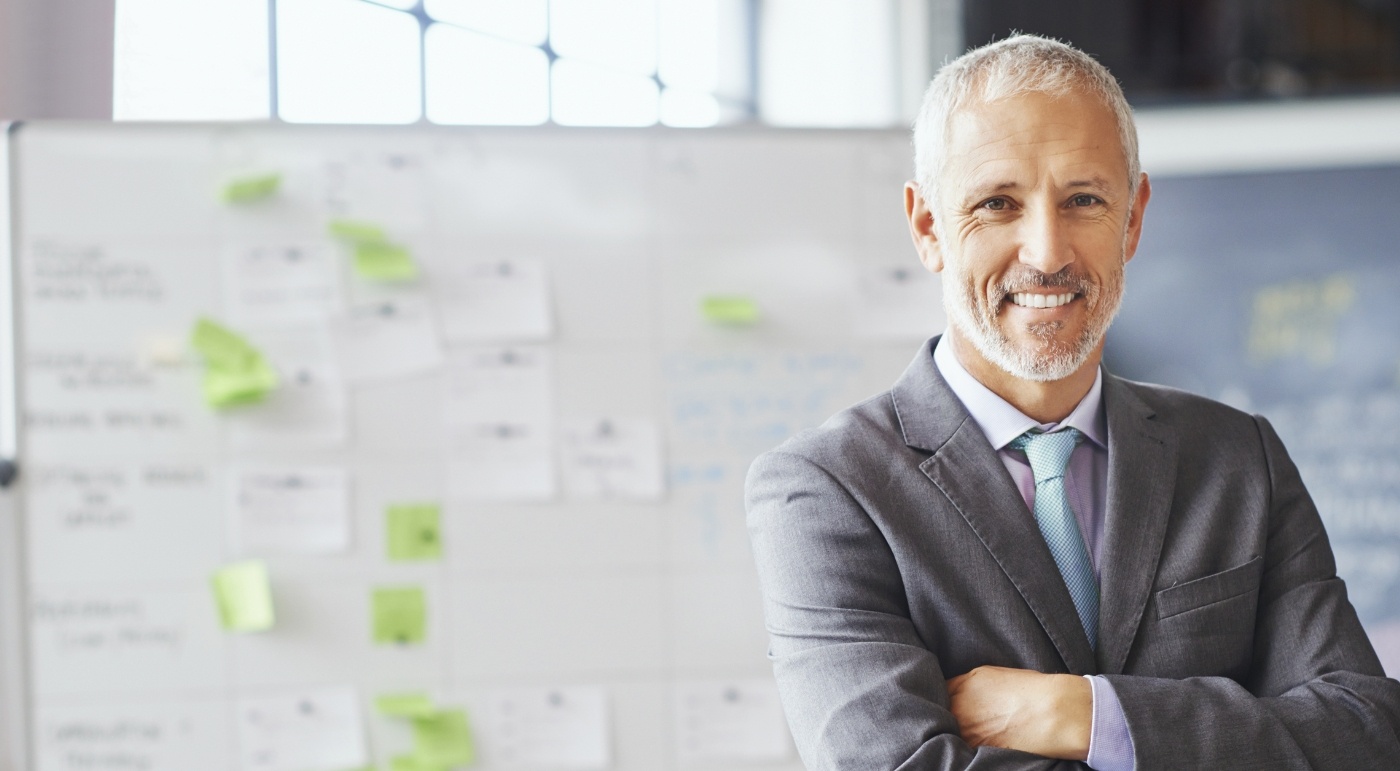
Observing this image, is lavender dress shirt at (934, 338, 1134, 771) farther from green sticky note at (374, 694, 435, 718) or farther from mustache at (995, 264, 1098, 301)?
green sticky note at (374, 694, 435, 718)

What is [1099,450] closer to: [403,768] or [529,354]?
[529,354]

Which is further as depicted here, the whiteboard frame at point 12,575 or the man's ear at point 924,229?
the whiteboard frame at point 12,575

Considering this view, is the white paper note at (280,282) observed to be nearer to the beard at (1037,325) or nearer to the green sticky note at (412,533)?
the green sticky note at (412,533)

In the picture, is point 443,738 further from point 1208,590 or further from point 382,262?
point 1208,590

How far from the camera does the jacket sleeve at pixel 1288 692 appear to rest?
1131 millimetres

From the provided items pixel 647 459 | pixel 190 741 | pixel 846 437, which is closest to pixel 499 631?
pixel 647 459

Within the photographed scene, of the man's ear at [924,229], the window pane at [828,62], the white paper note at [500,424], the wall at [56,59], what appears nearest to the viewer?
the man's ear at [924,229]

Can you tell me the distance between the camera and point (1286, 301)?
11.2 ft

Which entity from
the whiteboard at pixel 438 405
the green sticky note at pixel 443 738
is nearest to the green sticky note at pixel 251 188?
the whiteboard at pixel 438 405

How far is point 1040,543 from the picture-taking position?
1.22 metres

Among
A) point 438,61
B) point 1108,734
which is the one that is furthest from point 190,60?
point 1108,734

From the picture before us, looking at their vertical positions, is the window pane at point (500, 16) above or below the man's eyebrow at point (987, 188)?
above

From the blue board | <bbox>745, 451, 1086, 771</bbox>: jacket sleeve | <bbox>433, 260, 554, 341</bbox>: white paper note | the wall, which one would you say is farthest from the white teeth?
the blue board

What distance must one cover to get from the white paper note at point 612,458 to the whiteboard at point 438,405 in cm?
1
